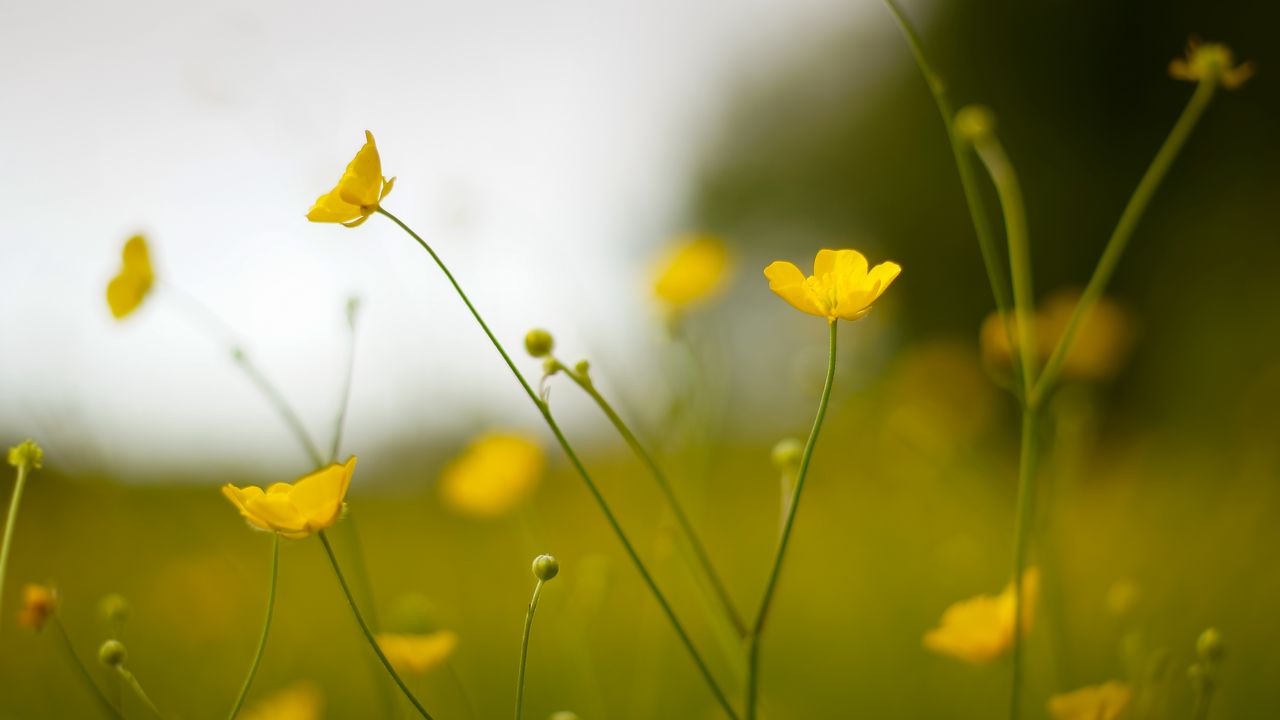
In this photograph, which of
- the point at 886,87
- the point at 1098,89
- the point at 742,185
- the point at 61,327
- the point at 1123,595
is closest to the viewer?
the point at 1123,595

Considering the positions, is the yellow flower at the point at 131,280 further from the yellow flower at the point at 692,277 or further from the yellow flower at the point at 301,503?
the yellow flower at the point at 692,277

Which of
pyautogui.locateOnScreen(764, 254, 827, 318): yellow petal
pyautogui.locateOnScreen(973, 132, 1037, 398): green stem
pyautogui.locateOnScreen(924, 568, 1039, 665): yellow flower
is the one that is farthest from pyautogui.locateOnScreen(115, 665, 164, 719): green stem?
pyautogui.locateOnScreen(973, 132, 1037, 398): green stem

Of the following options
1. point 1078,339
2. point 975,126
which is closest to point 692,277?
point 975,126

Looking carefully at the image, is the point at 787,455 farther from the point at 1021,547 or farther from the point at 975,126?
the point at 975,126

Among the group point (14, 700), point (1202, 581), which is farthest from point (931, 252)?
point (14, 700)

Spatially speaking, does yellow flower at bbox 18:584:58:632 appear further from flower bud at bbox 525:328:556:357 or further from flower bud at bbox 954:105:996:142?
flower bud at bbox 954:105:996:142

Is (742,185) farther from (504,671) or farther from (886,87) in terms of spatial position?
(504,671)
